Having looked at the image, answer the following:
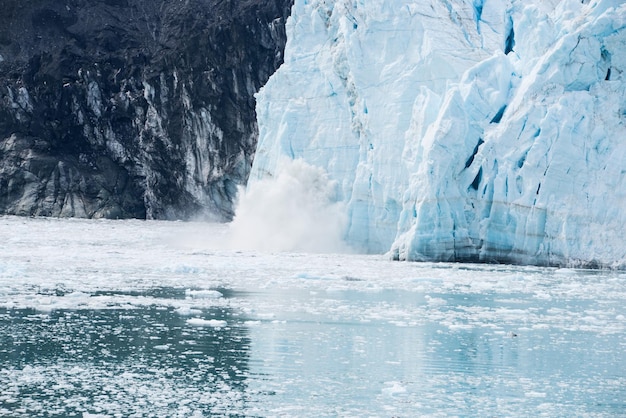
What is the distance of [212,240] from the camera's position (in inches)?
1139

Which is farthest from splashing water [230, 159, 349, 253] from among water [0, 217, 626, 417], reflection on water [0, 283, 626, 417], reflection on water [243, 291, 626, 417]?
reflection on water [243, 291, 626, 417]

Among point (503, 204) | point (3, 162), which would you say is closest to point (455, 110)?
point (503, 204)

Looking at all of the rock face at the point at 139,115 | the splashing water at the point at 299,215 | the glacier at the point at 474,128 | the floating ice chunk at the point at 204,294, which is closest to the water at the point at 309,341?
the floating ice chunk at the point at 204,294

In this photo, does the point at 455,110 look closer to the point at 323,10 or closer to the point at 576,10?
the point at 576,10

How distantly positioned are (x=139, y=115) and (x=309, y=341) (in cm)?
3903

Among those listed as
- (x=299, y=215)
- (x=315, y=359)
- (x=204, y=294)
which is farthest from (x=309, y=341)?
(x=299, y=215)

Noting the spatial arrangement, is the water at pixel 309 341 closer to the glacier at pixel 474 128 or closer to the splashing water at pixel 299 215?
the glacier at pixel 474 128

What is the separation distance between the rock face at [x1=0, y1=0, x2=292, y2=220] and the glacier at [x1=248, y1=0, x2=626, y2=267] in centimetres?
2184

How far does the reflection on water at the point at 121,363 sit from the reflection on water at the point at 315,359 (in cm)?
2

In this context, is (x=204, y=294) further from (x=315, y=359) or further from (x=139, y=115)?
(x=139, y=115)

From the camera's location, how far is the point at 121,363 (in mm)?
10414

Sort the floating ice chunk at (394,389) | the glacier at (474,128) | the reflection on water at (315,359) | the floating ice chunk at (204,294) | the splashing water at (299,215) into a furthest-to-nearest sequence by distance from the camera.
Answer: the splashing water at (299,215), the glacier at (474,128), the floating ice chunk at (204,294), the floating ice chunk at (394,389), the reflection on water at (315,359)

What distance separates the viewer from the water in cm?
902

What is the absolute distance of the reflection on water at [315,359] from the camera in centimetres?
890
